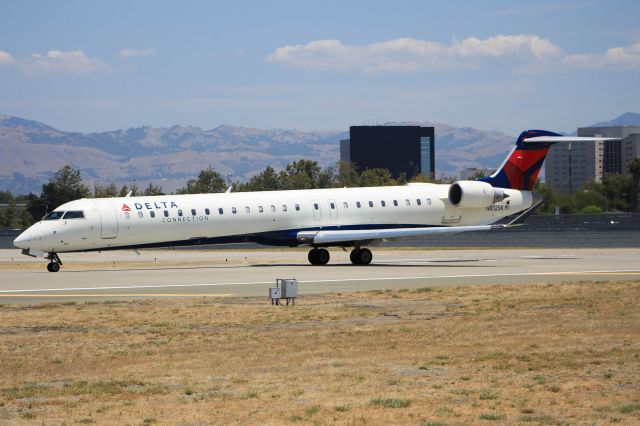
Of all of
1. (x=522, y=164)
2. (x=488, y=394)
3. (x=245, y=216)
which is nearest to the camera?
(x=488, y=394)

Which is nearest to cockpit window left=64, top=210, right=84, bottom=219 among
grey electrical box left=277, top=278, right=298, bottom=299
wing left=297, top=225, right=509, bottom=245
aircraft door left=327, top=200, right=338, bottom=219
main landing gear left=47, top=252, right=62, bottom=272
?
main landing gear left=47, top=252, right=62, bottom=272

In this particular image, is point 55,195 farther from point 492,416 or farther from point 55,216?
point 492,416

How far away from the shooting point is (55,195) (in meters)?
105

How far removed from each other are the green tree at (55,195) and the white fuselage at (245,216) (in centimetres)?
6328

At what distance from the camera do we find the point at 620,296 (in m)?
25.6

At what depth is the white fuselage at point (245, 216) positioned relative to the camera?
3750 cm

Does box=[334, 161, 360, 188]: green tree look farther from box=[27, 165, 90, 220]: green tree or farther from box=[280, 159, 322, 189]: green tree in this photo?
box=[27, 165, 90, 220]: green tree

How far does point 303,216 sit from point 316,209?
2.46 ft

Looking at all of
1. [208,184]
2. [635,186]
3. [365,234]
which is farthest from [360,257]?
[635,186]

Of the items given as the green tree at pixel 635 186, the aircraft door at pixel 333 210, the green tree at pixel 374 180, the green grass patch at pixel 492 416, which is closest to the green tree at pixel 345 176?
the green tree at pixel 374 180

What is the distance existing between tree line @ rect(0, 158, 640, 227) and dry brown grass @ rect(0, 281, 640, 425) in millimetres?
64633

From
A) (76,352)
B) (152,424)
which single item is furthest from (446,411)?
(76,352)

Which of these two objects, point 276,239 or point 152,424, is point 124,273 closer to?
point 276,239

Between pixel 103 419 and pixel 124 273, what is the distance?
25841mm
